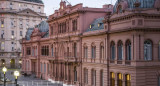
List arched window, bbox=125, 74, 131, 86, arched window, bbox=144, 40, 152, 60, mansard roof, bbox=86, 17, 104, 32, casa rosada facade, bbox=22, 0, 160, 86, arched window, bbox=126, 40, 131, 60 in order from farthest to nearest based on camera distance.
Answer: mansard roof, bbox=86, 17, 104, 32
arched window, bbox=126, 40, 131, 60
arched window, bbox=125, 74, 131, 86
arched window, bbox=144, 40, 152, 60
casa rosada facade, bbox=22, 0, 160, 86

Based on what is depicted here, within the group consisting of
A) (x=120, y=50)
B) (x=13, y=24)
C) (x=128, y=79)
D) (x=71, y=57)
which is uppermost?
(x=13, y=24)

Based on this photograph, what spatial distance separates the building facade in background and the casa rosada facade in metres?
46.3

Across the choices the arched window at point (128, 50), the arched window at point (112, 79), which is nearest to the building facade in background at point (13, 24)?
the arched window at point (112, 79)

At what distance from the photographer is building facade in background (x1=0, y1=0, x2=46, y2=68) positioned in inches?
4385

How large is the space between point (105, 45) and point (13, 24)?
→ 78.7 meters

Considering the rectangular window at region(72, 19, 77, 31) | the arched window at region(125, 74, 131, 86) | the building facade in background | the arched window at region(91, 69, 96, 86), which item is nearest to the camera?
the arched window at region(125, 74, 131, 86)

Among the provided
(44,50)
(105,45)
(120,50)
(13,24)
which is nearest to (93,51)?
(105,45)

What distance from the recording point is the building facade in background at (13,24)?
11138 centimetres

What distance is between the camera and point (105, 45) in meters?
41.1

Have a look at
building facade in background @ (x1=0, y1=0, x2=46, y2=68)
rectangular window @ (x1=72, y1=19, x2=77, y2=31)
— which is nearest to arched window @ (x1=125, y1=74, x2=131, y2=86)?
rectangular window @ (x1=72, y1=19, x2=77, y2=31)

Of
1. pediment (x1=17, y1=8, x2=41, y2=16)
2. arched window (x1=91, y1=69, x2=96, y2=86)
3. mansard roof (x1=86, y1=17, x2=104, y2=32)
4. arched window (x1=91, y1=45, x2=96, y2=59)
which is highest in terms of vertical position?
pediment (x1=17, y1=8, x2=41, y2=16)

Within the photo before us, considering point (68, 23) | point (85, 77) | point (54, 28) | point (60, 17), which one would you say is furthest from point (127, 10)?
point (54, 28)

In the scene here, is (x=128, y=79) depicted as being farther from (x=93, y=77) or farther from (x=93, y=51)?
(x=93, y=51)

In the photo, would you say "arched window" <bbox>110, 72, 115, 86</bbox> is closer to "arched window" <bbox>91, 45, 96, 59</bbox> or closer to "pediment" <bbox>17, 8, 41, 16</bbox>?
"arched window" <bbox>91, 45, 96, 59</bbox>
